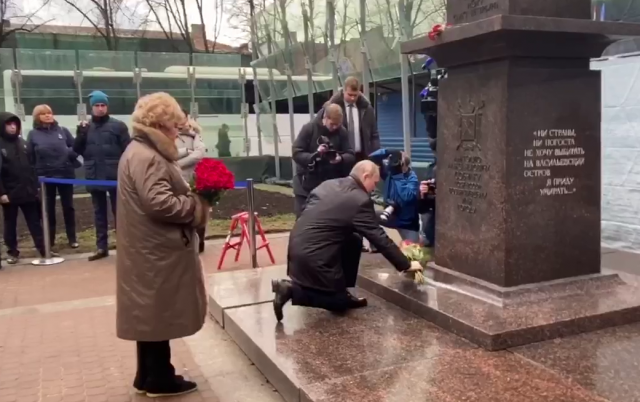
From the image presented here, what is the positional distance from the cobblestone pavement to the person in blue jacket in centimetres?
207

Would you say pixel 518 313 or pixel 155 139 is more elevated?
pixel 155 139

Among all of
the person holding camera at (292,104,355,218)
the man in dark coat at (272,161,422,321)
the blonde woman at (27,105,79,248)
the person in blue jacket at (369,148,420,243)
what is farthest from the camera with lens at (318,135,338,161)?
the blonde woman at (27,105,79,248)

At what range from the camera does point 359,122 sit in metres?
7.34

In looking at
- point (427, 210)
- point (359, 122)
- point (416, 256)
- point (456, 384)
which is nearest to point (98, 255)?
point (359, 122)

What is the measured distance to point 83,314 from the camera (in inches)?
230

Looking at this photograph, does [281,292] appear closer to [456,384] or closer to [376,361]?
[376,361]

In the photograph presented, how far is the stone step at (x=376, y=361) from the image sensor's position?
343 centimetres

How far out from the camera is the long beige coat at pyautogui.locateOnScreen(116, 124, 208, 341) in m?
3.63

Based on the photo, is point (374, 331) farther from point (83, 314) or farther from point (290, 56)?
point (290, 56)

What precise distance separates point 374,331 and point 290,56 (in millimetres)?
13674

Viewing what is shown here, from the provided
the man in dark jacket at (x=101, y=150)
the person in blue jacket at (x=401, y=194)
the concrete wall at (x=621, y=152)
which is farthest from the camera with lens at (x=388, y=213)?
the man in dark jacket at (x=101, y=150)

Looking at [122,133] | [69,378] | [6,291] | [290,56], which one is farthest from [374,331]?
[290,56]

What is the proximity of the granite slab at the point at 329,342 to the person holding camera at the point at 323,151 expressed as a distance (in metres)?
2.09

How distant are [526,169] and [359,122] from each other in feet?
9.74
